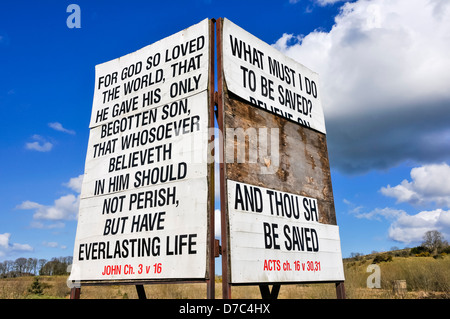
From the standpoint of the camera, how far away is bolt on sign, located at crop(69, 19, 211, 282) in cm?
498

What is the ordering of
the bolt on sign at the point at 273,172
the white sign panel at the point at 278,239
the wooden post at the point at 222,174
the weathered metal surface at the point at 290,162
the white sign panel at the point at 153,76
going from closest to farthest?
the wooden post at the point at 222,174
the white sign panel at the point at 278,239
the bolt on sign at the point at 273,172
the weathered metal surface at the point at 290,162
the white sign panel at the point at 153,76

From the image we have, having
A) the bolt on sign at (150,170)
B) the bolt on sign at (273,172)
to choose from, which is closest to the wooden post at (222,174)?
Result: the bolt on sign at (273,172)

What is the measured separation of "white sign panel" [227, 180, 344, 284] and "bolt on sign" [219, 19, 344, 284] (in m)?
0.01

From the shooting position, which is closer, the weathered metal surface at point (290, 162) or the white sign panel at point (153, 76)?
the weathered metal surface at point (290, 162)

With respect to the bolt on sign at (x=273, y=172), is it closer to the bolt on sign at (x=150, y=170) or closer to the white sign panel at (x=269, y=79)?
the white sign panel at (x=269, y=79)

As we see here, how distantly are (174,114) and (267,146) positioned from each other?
164cm

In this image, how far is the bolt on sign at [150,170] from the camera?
4.98 meters

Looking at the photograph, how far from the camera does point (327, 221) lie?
666 centimetres

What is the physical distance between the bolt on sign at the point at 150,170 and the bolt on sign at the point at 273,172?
42 cm

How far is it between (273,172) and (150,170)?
6.65 feet

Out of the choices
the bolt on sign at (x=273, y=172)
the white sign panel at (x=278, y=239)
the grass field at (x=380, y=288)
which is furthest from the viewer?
the grass field at (x=380, y=288)

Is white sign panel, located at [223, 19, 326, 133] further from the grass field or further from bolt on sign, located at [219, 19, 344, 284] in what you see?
the grass field
